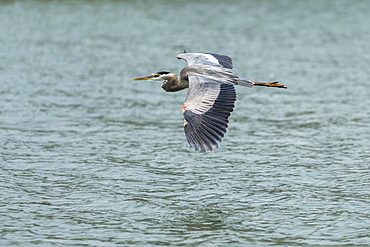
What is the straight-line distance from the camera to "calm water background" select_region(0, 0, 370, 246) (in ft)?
29.2

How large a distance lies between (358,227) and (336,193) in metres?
1.38

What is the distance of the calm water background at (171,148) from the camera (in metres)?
8.90

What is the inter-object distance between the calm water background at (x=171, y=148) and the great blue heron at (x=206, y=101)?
42.7 inches

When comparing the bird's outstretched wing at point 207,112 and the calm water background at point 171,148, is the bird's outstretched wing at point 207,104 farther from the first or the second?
the calm water background at point 171,148

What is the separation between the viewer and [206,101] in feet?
30.9

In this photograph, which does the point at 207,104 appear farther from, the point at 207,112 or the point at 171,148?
the point at 171,148

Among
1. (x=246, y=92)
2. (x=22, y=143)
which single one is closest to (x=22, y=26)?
(x=246, y=92)

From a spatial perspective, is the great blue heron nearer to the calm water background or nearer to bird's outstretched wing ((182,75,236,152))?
bird's outstretched wing ((182,75,236,152))

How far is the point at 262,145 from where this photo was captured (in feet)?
42.9

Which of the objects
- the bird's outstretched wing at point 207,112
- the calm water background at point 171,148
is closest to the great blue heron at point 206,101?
the bird's outstretched wing at point 207,112

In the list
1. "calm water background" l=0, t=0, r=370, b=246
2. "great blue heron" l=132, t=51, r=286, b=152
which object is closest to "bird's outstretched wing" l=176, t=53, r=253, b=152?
"great blue heron" l=132, t=51, r=286, b=152

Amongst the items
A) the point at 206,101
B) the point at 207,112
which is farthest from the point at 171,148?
the point at 207,112

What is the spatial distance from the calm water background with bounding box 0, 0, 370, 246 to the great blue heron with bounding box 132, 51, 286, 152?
1.08m

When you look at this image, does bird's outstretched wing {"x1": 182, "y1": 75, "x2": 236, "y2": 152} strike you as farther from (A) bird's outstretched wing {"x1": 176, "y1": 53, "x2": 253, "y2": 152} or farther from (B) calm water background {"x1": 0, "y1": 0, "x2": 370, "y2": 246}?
(B) calm water background {"x1": 0, "y1": 0, "x2": 370, "y2": 246}
